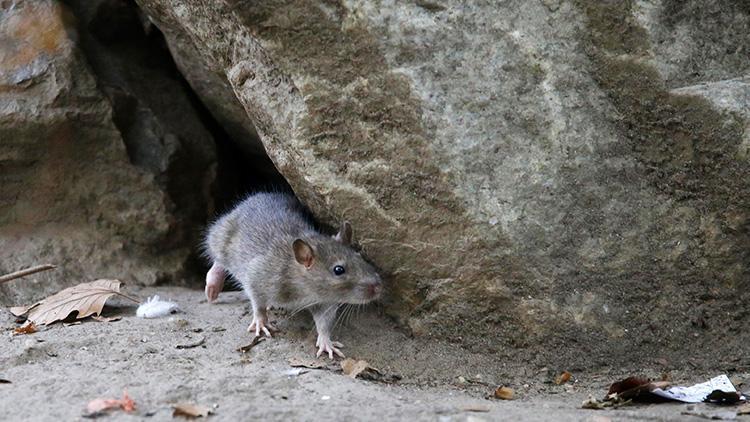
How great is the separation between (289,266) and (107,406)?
2.05 meters

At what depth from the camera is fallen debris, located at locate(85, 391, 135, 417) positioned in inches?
169

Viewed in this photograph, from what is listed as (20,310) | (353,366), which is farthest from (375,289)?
(20,310)

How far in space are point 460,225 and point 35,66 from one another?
3564mm

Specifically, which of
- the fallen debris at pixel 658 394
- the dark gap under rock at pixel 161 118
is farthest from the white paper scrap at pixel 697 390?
the dark gap under rock at pixel 161 118

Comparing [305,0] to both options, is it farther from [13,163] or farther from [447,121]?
[13,163]

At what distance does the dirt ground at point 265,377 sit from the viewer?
4398mm

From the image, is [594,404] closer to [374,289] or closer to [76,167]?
[374,289]

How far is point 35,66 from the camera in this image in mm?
6895

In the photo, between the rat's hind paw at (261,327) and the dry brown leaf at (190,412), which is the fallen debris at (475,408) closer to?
the dry brown leaf at (190,412)

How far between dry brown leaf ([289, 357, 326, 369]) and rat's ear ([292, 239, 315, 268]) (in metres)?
0.85

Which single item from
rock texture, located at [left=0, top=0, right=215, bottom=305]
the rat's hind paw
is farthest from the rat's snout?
rock texture, located at [left=0, top=0, right=215, bottom=305]

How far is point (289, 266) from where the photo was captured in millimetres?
6184

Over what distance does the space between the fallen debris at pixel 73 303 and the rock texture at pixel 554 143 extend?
1.93 metres

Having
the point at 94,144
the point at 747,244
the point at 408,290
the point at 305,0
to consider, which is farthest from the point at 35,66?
the point at 747,244
